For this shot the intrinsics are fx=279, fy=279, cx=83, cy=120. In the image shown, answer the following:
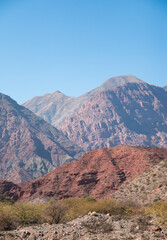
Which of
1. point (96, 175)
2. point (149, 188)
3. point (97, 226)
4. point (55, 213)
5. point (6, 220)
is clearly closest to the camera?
point (97, 226)

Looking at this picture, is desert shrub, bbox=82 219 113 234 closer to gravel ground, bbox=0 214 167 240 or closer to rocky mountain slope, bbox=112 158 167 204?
gravel ground, bbox=0 214 167 240

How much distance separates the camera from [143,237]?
54.4ft

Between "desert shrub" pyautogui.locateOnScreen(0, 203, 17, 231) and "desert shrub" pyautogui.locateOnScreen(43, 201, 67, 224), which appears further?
"desert shrub" pyautogui.locateOnScreen(43, 201, 67, 224)

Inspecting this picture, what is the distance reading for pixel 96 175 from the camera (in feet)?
228

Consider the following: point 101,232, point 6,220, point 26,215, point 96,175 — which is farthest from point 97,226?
point 96,175

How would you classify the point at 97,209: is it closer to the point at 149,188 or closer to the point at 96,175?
the point at 149,188

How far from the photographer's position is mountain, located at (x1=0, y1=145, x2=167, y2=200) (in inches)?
2536

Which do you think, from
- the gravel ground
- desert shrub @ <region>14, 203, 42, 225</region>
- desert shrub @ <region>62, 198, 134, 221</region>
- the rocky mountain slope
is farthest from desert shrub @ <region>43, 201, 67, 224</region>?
the rocky mountain slope

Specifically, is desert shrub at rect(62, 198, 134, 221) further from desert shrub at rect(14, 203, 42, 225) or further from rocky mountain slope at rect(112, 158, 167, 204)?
rocky mountain slope at rect(112, 158, 167, 204)

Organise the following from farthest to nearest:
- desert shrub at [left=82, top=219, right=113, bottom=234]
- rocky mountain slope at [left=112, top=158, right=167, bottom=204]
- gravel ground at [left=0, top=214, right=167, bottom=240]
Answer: rocky mountain slope at [left=112, top=158, right=167, bottom=204], desert shrub at [left=82, top=219, right=113, bottom=234], gravel ground at [left=0, top=214, right=167, bottom=240]

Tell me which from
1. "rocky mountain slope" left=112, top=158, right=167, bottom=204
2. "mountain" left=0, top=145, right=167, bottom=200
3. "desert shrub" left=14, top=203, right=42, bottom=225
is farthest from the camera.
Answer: "mountain" left=0, top=145, right=167, bottom=200

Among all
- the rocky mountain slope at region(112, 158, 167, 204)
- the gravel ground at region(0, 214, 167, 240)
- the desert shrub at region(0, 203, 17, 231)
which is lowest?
the rocky mountain slope at region(112, 158, 167, 204)

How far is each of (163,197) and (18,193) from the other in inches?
1911

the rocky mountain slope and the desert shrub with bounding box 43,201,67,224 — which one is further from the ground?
the desert shrub with bounding box 43,201,67,224
